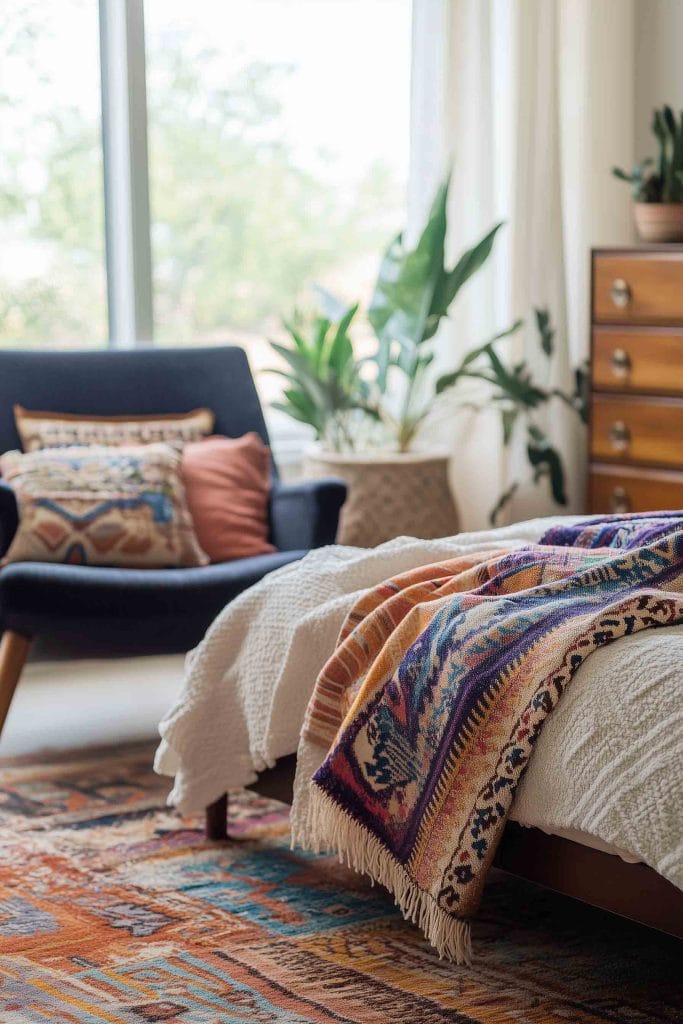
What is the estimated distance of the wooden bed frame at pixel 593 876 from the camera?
175 centimetres

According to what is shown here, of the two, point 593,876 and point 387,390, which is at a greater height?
point 387,390

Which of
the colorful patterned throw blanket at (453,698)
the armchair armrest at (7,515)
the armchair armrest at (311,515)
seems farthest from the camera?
the armchair armrest at (311,515)

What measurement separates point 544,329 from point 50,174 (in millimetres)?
1551

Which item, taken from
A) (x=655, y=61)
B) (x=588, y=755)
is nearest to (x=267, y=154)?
(x=655, y=61)

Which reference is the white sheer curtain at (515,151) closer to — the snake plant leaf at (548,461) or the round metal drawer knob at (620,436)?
the snake plant leaf at (548,461)

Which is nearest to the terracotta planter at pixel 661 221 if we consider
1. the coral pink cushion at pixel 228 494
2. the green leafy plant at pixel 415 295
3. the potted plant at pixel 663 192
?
the potted plant at pixel 663 192

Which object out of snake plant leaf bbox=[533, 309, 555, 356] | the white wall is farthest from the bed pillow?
the white wall

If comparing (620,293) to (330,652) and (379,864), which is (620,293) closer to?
(330,652)

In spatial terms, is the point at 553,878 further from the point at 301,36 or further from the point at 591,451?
the point at 301,36

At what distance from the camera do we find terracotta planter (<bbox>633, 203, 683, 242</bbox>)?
424cm

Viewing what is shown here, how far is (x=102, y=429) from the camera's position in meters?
3.60

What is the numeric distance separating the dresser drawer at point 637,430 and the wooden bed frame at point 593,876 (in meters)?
2.34

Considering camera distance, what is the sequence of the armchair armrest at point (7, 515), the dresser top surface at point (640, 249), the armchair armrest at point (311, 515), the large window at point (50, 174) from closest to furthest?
the armchair armrest at point (7, 515)
the armchair armrest at point (311, 515)
the dresser top surface at point (640, 249)
the large window at point (50, 174)

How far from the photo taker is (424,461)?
14.1 ft
